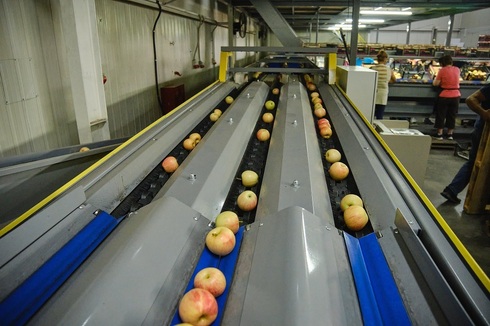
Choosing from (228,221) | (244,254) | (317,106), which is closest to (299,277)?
(244,254)

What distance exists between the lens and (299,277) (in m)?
1.06

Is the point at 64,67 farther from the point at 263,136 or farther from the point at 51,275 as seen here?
the point at 51,275

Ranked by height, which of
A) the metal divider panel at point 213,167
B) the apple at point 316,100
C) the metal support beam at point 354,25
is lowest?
the metal divider panel at point 213,167

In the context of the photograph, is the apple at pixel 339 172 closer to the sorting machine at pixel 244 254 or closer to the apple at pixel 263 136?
the sorting machine at pixel 244 254

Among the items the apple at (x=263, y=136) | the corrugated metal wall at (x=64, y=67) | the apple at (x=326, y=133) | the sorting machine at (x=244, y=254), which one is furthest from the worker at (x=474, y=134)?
the corrugated metal wall at (x=64, y=67)

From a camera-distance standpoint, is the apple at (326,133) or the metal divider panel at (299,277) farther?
the apple at (326,133)

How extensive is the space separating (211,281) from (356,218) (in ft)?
2.41

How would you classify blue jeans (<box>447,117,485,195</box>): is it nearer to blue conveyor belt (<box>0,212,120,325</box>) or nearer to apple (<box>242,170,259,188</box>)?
apple (<box>242,170,259,188</box>)

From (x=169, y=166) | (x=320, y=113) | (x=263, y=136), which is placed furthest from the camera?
(x=320, y=113)

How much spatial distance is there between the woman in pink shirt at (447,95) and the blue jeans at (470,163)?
274 cm

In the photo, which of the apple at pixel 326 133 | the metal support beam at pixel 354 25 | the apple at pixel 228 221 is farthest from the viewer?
the metal support beam at pixel 354 25

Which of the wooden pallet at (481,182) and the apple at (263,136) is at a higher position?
the apple at (263,136)

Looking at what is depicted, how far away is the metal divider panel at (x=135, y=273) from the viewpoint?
3.20 feet

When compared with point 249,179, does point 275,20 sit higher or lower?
higher
